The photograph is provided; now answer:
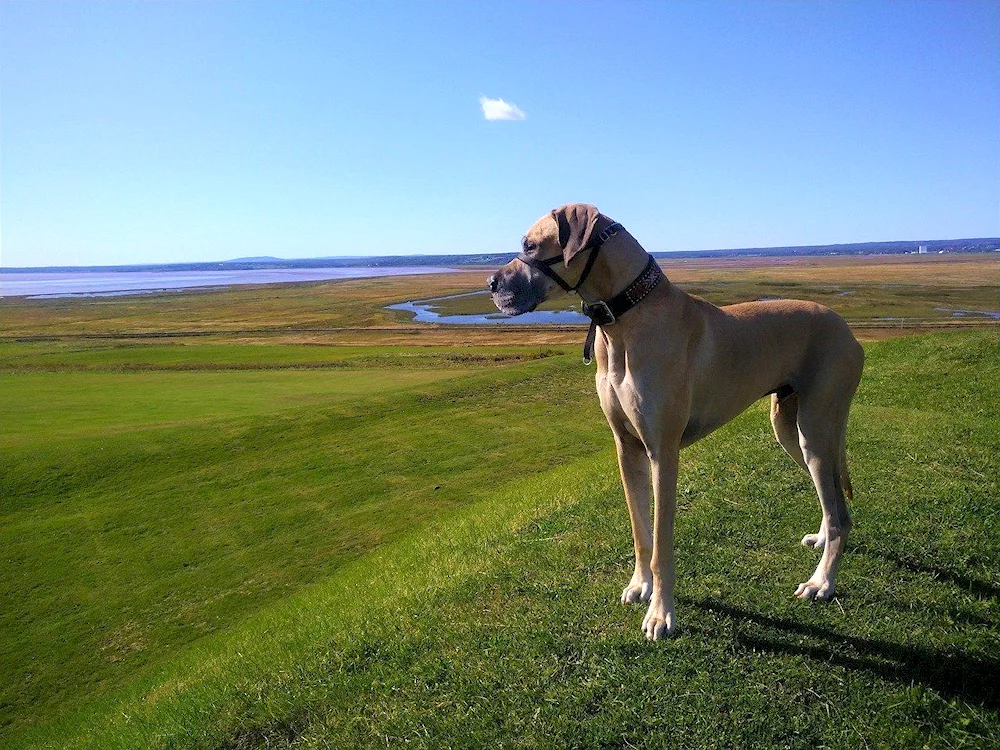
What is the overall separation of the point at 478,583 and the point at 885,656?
2.80 metres

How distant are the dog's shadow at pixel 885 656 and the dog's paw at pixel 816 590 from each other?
0.96ft

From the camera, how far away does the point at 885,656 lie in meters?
4.05

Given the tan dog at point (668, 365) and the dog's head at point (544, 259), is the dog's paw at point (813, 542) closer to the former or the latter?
the tan dog at point (668, 365)

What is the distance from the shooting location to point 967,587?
4738mm

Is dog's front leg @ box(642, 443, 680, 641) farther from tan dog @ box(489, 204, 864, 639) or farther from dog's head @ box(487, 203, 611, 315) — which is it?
dog's head @ box(487, 203, 611, 315)

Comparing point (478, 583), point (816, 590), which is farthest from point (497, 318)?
point (816, 590)

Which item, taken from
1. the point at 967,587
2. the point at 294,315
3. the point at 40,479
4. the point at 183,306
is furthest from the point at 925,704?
the point at 183,306

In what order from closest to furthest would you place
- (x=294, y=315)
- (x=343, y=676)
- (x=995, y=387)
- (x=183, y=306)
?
(x=343, y=676) < (x=995, y=387) < (x=294, y=315) < (x=183, y=306)

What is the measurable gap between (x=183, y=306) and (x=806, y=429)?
95.2 m

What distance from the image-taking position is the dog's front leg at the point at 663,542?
399 centimetres

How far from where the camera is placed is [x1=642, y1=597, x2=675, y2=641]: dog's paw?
13.9 ft

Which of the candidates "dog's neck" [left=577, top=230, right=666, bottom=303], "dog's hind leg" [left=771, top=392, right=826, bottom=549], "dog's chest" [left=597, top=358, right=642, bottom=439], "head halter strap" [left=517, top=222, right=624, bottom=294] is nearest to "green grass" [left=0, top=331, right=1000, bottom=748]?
"dog's hind leg" [left=771, top=392, right=826, bottom=549]

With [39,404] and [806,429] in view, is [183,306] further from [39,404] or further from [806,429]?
[806,429]

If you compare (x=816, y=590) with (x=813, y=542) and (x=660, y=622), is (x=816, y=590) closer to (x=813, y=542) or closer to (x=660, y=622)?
(x=813, y=542)
